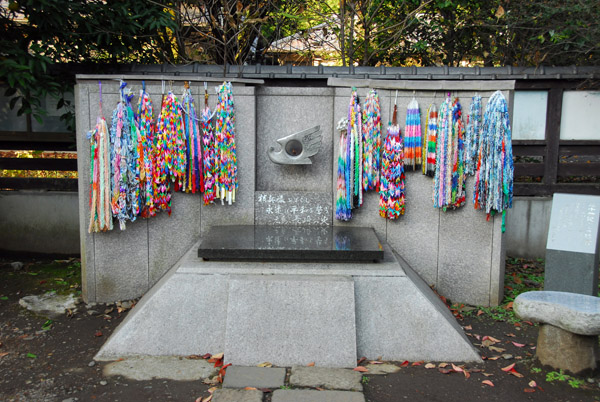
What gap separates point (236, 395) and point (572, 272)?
364 cm

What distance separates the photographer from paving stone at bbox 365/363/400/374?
4.26 meters

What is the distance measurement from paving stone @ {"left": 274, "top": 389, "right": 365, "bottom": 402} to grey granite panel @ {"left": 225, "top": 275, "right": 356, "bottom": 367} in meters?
0.48

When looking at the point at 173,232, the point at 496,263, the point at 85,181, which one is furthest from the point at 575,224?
the point at 85,181

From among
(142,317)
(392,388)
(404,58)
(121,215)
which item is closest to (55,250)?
(121,215)

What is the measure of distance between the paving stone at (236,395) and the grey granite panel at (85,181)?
2.73m

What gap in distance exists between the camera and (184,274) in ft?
15.1

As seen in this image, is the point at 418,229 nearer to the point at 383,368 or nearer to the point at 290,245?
the point at 290,245

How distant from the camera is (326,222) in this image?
19.3 ft

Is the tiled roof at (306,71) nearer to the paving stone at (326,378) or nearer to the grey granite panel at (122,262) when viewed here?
the grey granite panel at (122,262)

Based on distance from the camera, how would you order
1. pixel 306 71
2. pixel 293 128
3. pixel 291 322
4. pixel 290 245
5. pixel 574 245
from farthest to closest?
pixel 306 71 < pixel 293 128 < pixel 574 245 < pixel 290 245 < pixel 291 322

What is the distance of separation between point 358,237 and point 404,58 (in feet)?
19.0

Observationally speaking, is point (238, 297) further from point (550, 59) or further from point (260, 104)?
point (550, 59)

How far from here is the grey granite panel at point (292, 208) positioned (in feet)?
19.2

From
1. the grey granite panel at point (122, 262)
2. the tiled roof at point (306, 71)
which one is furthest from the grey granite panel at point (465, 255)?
the grey granite panel at point (122, 262)
